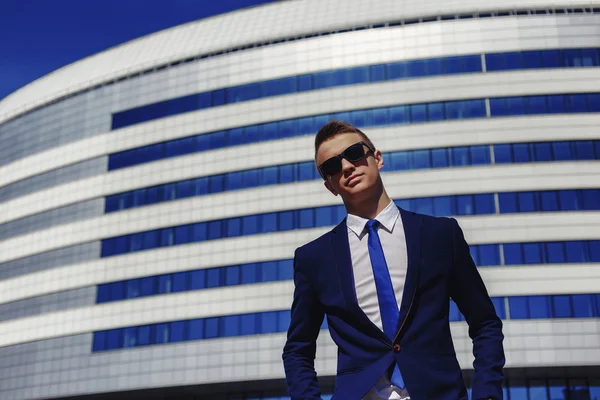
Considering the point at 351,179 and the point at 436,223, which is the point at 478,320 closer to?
the point at 436,223

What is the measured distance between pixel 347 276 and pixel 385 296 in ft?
0.82

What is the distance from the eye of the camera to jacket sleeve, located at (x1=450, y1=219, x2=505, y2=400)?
3.74 m

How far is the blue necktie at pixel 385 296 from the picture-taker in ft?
12.5

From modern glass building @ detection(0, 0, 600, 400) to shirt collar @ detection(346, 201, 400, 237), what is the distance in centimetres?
3459

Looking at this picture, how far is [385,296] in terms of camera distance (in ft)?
12.8

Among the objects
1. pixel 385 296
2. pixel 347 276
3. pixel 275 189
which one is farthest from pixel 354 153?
pixel 275 189

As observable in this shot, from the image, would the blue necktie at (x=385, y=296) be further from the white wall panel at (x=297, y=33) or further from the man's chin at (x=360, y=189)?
the white wall panel at (x=297, y=33)

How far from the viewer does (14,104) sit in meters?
54.6

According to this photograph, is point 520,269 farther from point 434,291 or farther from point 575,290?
point 434,291

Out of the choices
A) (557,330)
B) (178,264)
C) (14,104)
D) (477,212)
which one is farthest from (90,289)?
(557,330)

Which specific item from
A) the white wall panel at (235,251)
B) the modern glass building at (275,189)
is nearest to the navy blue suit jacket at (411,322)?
the modern glass building at (275,189)

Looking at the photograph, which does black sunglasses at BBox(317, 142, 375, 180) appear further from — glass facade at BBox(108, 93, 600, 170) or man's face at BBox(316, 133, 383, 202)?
glass facade at BBox(108, 93, 600, 170)

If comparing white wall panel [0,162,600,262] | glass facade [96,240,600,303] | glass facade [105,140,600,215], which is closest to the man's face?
glass facade [96,240,600,303]

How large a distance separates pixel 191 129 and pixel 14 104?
1678 centimetres
